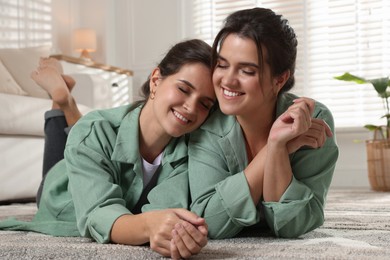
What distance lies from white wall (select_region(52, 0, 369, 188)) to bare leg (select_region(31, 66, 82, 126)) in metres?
2.53

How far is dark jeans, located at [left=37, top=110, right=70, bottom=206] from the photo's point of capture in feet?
6.26

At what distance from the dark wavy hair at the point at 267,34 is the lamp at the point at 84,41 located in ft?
11.2

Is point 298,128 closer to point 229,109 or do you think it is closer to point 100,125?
point 229,109

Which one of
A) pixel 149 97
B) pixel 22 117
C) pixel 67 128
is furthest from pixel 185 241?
pixel 22 117

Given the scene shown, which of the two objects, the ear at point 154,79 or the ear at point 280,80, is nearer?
the ear at point 280,80

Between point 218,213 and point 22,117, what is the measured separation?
161 cm

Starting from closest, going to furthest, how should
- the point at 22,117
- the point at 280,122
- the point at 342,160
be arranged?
the point at 280,122
the point at 22,117
the point at 342,160

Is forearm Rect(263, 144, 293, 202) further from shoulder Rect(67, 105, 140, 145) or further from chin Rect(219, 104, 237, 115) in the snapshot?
shoulder Rect(67, 105, 140, 145)

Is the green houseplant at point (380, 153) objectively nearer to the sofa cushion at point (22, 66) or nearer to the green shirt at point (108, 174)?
the sofa cushion at point (22, 66)

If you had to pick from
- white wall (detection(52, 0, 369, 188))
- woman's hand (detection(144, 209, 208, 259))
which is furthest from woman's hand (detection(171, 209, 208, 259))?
white wall (detection(52, 0, 369, 188))

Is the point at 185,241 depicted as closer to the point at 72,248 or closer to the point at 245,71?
the point at 72,248

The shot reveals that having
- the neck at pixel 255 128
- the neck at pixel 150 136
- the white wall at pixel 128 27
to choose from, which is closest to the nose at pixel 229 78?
the neck at pixel 255 128

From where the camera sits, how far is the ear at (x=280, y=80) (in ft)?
4.01

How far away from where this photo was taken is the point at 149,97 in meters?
1.41
